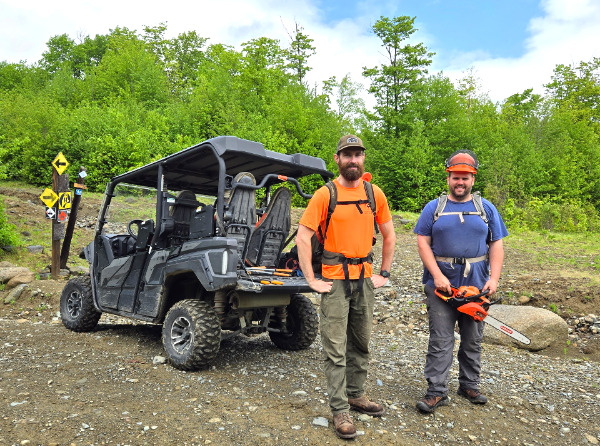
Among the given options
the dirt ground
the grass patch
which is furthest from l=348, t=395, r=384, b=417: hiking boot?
the grass patch

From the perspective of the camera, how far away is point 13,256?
11.5 m

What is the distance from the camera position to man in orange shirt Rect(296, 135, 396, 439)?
11.5 ft

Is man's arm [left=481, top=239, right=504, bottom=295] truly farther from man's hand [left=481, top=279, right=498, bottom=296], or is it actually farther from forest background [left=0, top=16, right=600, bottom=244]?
forest background [left=0, top=16, right=600, bottom=244]

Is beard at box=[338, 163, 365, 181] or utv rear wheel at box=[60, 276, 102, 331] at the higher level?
beard at box=[338, 163, 365, 181]

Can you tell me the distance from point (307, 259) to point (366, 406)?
1.31 meters

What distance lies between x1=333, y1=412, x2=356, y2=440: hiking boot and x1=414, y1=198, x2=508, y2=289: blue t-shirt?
57.1 inches

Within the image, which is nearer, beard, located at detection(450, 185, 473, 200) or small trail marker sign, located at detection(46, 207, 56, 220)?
beard, located at detection(450, 185, 473, 200)

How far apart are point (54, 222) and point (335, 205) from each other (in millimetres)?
8347

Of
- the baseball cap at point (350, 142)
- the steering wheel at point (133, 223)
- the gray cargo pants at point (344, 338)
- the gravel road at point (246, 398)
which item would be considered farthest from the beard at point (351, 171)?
the steering wheel at point (133, 223)

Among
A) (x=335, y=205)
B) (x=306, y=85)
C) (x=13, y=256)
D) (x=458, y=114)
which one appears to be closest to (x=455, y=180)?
(x=335, y=205)

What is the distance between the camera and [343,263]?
3578 mm

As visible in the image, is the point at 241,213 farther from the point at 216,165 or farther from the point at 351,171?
the point at 351,171

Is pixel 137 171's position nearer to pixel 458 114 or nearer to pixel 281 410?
pixel 281 410

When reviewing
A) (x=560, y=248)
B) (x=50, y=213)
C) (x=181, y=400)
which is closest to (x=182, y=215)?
(x=181, y=400)
